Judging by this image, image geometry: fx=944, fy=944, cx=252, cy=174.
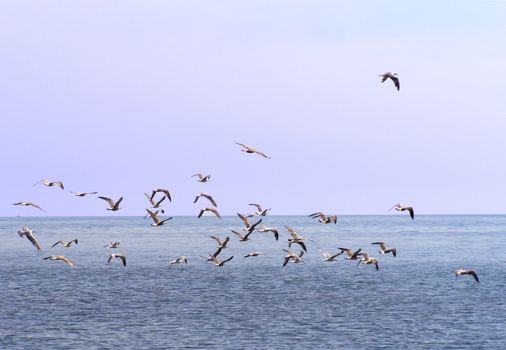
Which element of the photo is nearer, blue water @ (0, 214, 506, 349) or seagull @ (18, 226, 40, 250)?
seagull @ (18, 226, 40, 250)

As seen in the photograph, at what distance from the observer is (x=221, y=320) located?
68250mm

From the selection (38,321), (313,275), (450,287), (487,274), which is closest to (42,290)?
(38,321)

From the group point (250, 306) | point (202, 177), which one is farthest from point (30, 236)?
point (250, 306)

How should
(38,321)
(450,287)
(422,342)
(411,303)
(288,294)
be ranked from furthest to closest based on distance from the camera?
(450,287) → (288,294) → (411,303) → (38,321) → (422,342)

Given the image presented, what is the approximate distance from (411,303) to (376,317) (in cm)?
1051

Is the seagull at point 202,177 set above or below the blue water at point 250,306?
above

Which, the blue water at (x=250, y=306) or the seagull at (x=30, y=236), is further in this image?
the blue water at (x=250, y=306)

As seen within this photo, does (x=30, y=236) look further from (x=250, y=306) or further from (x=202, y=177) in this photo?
(x=250, y=306)

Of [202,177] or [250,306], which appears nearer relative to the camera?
[202,177]

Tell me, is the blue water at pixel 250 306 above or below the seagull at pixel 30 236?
below

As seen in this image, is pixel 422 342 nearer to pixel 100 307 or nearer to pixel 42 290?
pixel 100 307

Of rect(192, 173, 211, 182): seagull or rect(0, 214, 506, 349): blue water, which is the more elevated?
rect(192, 173, 211, 182): seagull

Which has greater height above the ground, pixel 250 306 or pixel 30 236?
pixel 30 236

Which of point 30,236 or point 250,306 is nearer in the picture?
point 30,236
